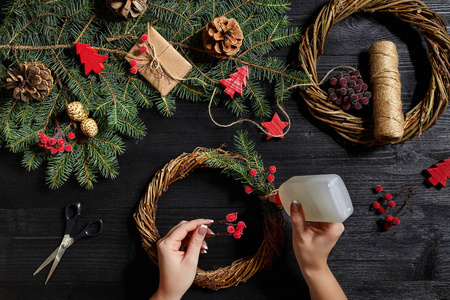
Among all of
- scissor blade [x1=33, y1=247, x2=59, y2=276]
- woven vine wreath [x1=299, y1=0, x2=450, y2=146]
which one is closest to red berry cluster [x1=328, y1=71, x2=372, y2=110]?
woven vine wreath [x1=299, y1=0, x2=450, y2=146]

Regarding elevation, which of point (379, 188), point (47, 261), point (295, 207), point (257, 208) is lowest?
point (47, 261)

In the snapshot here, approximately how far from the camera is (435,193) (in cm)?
141

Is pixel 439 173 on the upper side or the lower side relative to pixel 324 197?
lower

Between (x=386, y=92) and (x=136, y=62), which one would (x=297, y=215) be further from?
(x=136, y=62)

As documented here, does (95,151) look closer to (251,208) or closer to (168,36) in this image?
(168,36)

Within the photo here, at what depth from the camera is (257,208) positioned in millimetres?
1382

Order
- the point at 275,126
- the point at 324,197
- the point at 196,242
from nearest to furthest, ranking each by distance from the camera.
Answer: the point at 324,197 → the point at 196,242 → the point at 275,126

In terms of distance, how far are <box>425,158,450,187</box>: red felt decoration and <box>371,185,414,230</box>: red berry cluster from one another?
0.09 meters

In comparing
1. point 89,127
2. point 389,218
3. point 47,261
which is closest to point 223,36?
point 89,127

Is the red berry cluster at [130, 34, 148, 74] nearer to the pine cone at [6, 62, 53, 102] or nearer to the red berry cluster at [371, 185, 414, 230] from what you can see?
the pine cone at [6, 62, 53, 102]

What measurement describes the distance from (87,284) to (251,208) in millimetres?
694

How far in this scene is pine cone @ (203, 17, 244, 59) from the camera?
3.93 feet

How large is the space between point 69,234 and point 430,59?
1.51 m

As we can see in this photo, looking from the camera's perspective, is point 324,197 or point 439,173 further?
point 439,173
